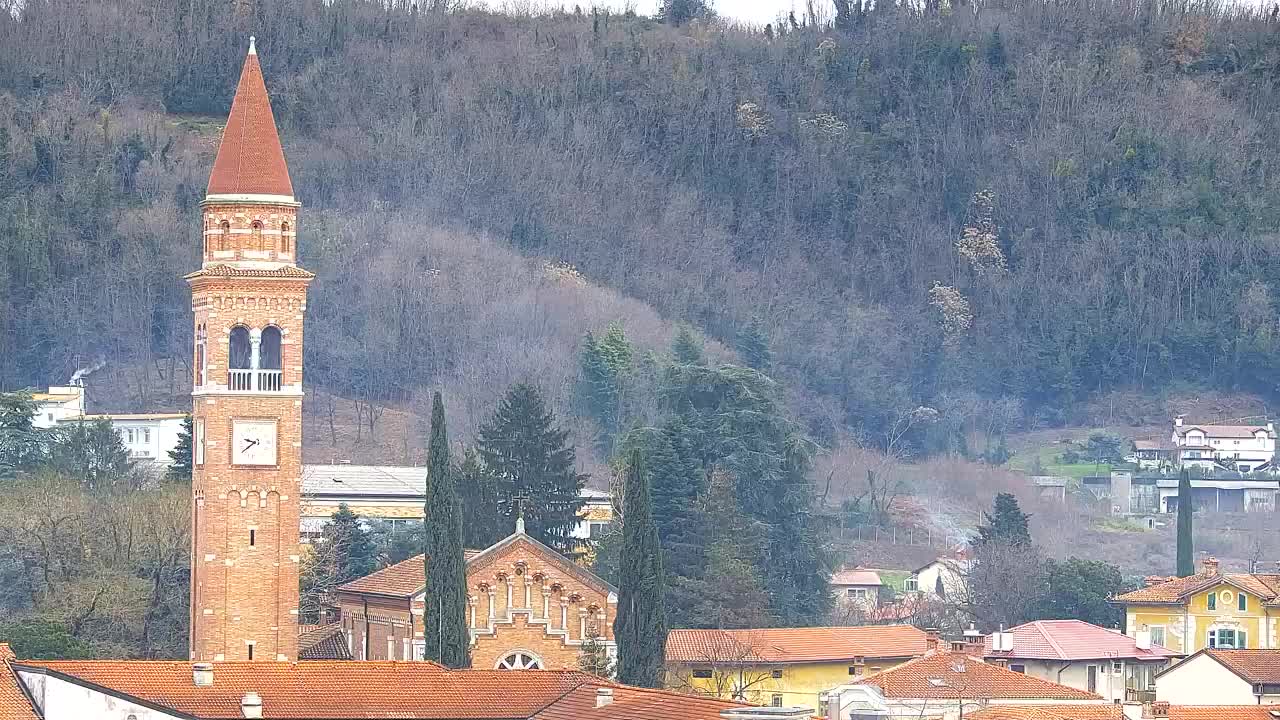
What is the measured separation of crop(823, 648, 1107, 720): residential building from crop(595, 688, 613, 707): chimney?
790cm

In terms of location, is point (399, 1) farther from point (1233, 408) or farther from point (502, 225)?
point (1233, 408)

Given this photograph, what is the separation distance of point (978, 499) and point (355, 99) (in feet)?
136

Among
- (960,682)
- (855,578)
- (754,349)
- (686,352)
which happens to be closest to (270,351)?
(960,682)

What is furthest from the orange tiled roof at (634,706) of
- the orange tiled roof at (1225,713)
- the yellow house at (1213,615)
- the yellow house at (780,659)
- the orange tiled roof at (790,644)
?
the yellow house at (1213,615)

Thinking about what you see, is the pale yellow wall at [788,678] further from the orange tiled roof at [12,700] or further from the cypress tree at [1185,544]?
the cypress tree at [1185,544]

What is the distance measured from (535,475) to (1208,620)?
1694cm

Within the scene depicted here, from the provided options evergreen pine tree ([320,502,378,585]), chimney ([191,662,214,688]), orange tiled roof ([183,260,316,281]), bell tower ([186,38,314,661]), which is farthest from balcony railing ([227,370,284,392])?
evergreen pine tree ([320,502,378,585])

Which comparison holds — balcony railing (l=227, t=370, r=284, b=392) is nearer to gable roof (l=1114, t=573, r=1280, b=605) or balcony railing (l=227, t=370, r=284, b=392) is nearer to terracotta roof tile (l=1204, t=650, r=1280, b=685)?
terracotta roof tile (l=1204, t=650, r=1280, b=685)

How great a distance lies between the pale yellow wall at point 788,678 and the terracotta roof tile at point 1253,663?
7.46 m

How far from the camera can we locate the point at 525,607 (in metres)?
75.2

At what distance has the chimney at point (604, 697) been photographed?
56.0 m

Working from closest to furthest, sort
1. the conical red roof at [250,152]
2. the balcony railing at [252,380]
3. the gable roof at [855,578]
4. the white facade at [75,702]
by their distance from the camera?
the white facade at [75,702], the balcony railing at [252,380], the conical red roof at [250,152], the gable roof at [855,578]

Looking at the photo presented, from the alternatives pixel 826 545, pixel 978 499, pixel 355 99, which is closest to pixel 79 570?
pixel 826 545

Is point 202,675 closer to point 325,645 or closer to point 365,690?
point 365,690
